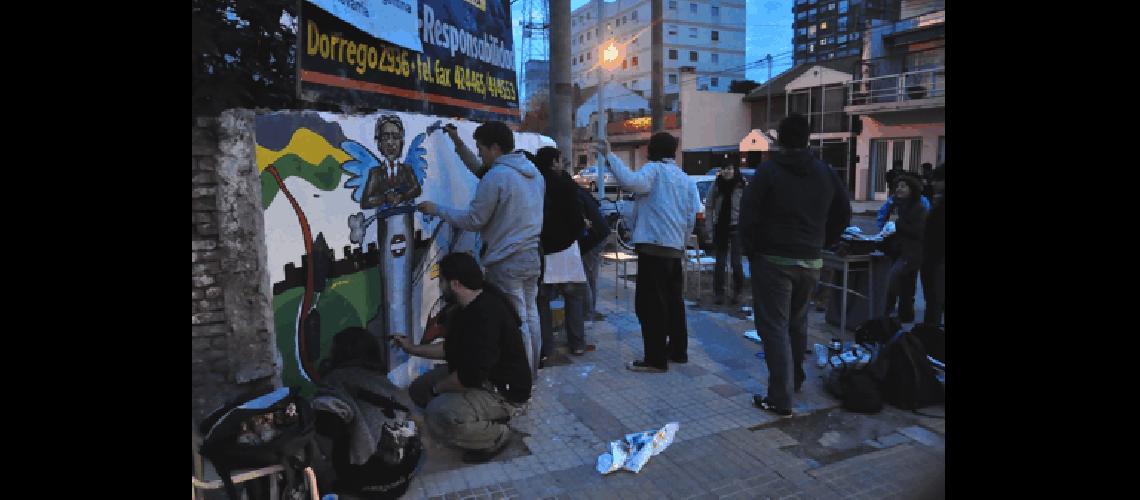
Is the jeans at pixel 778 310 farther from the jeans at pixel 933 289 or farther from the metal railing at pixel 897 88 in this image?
the metal railing at pixel 897 88

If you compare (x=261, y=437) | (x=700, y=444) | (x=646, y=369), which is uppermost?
(x=261, y=437)

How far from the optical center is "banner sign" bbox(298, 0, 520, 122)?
4473 millimetres

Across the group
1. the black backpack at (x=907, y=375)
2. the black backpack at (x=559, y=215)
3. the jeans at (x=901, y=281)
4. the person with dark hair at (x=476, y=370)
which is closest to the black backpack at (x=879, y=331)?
the black backpack at (x=907, y=375)

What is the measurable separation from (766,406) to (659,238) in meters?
1.53

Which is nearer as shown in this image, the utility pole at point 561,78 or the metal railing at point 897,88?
the utility pole at point 561,78

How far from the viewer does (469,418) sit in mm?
3893

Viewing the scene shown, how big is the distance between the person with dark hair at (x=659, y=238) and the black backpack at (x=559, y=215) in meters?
0.41

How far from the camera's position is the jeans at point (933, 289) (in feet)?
21.2

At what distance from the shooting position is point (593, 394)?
5.18 m

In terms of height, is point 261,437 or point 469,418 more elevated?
point 261,437

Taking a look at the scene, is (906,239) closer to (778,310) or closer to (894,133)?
(778,310)

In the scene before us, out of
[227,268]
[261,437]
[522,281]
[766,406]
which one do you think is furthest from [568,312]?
[261,437]

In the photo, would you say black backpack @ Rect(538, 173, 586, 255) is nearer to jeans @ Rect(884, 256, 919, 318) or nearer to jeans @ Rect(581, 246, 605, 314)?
jeans @ Rect(581, 246, 605, 314)
